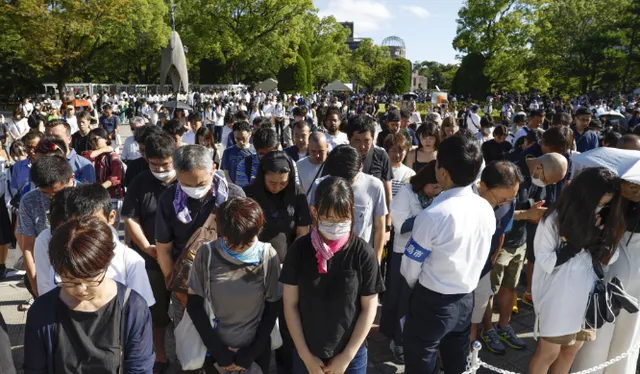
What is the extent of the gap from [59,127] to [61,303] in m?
4.22

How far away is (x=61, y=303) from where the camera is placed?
177cm

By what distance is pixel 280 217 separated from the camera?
3229 millimetres

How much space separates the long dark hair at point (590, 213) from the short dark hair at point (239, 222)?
1.83 metres

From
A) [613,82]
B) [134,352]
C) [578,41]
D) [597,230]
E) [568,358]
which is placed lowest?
[568,358]

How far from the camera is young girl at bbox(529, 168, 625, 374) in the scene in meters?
2.56

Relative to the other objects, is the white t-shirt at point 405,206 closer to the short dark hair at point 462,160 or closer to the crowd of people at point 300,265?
the crowd of people at point 300,265

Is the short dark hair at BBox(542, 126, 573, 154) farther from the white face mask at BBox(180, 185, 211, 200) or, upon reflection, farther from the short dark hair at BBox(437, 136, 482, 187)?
the white face mask at BBox(180, 185, 211, 200)

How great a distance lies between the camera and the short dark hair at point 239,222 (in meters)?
2.24

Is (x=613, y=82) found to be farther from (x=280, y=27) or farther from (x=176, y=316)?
(x=176, y=316)

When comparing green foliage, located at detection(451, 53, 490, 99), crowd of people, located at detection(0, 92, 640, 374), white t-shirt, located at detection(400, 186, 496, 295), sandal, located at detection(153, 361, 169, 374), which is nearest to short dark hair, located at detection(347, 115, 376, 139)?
crowd of people, located at detection(0, 92, 640, 374)

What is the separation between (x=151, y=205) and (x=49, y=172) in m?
0.70

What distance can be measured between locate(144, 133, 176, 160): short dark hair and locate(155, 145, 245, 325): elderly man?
328 millimetres

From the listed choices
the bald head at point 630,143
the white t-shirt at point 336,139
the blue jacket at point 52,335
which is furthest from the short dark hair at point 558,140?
→ the blue jacket at point 52,335

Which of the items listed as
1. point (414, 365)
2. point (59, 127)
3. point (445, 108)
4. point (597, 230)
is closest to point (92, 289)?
point (414, 365)
